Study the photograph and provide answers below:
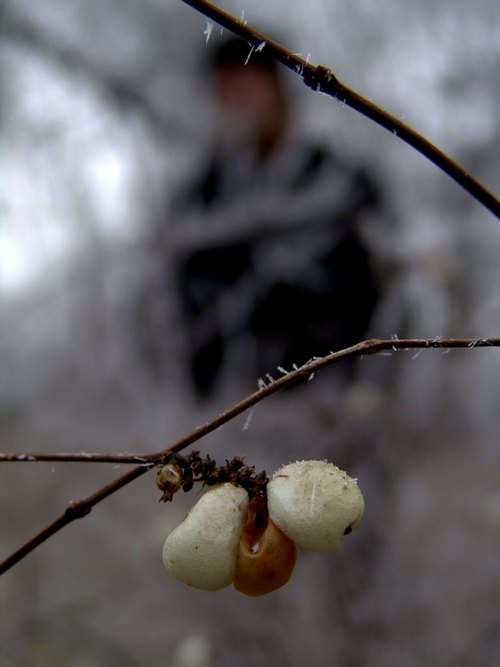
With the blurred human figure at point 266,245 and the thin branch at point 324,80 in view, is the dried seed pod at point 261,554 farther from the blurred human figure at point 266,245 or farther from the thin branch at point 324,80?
the blurred human figure at point 266,245

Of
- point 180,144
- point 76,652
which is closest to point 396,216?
point 180,144

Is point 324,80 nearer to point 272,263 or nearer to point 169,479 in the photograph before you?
point 169,479

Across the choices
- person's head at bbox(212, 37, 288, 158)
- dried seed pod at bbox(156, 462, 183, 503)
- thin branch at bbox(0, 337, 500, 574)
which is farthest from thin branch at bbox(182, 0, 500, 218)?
person's head at bbox(212, 37, 288, 158)

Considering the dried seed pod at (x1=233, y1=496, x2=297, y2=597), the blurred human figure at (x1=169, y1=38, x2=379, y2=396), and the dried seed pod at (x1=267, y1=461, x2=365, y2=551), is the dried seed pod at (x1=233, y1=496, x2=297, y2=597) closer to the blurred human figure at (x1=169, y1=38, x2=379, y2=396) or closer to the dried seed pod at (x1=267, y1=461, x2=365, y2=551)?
the dried seed pod at (x1=267, y1=461, x2=365, y2=551)

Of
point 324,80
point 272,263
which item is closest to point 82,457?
point 324,80

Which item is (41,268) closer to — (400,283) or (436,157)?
(400,283)
